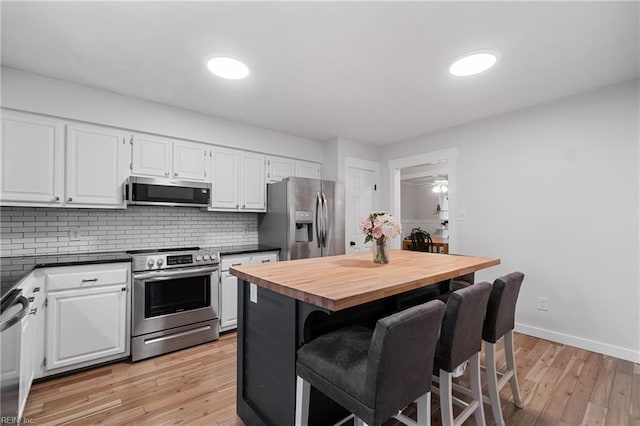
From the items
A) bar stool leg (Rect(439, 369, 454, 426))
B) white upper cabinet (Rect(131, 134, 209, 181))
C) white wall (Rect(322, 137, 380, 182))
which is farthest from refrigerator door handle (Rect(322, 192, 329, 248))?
bar stool leg (Rect(439, 369, 454, 426))

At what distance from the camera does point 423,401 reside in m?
1.28

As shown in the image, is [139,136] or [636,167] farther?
[139,136]

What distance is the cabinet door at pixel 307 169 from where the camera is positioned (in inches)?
168

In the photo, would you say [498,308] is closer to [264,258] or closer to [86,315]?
[264,258]

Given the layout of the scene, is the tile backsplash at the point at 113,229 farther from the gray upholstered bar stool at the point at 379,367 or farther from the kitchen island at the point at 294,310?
the gray upholstered bar stool at the point at 379,367

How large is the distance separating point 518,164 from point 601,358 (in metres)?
1.99

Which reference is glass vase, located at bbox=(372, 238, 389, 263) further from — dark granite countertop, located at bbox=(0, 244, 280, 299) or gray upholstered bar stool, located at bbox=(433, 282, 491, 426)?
dark granite countertop, located at bbox=(0, 244, 280, 299)

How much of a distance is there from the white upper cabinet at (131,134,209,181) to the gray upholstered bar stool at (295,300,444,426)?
2564mm

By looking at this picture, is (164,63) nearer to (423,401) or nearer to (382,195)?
(423,401)

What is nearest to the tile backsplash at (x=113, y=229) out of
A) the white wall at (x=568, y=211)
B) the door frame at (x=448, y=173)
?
the door frame at (x=448, y=173)

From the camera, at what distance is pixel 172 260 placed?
281 centimetres

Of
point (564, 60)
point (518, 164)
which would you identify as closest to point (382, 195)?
point (518, 164)

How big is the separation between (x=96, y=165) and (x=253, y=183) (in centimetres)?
160

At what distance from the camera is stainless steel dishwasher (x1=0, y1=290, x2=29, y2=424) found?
1288mm
